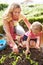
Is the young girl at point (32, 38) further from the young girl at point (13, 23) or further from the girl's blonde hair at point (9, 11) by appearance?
the girl's blonde hair at point (9, 11)

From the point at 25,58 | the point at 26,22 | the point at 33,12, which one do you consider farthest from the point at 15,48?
the point at 33,12

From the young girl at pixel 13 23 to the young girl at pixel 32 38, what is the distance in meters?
0.06

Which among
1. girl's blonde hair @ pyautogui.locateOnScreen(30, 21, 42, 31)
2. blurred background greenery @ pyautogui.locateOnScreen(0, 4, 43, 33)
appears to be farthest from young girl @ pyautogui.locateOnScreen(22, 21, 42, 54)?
blurred background greenery @ pyautogui.locateOnScreen(0, 4, 43, 33)

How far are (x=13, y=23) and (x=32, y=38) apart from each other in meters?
0.19

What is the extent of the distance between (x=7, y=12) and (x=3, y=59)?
1.20ft

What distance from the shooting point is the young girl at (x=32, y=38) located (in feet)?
7.62

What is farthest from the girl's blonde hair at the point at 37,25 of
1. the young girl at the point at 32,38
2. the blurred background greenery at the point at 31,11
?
the blurred background greenery at the point at 31,11

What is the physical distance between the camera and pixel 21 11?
2387mm

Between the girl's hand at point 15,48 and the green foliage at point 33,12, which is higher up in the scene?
the green foliage at point 33,12

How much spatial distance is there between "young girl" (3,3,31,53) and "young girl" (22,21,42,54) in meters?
0.06

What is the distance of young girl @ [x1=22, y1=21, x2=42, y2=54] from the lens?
2322 millimetres

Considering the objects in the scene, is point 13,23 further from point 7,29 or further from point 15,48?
point 15,48

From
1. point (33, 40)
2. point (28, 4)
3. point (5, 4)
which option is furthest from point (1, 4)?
point (33, 40)

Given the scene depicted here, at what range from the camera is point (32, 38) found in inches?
93.7
